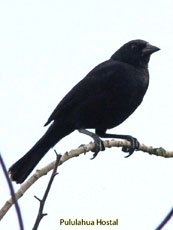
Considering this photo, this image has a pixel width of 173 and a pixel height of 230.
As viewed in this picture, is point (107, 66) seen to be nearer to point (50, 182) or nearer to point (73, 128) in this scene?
point (73, 128)

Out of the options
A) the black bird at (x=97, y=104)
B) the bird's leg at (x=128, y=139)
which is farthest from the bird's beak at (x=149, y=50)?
the bird's leg at (x=128, y=139)

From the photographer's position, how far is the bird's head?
16.2 feet

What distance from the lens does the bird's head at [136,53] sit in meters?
4.94

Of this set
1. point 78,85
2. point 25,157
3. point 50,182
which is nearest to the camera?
point 50,182

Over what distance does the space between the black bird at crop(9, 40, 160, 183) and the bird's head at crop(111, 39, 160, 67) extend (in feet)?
0.58

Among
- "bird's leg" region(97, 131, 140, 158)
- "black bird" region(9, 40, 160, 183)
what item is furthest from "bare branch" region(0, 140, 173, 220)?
"black bird" region(9, 40, 160, 183)

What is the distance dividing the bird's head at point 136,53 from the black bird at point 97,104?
0.18 metres

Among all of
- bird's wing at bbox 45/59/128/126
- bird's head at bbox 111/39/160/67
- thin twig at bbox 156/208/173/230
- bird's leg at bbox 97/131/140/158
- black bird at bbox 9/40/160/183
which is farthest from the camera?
bird's head at bbox 111/39/160/67

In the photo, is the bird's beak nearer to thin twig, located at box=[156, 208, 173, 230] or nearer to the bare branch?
the bare branch

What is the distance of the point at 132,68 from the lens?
15.6ft

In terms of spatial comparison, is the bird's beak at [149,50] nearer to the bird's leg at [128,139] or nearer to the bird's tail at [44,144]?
the bird's leg at [128,139]

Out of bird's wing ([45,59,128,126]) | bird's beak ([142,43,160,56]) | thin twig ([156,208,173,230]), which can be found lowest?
bird's wing ([45,59,128,126])

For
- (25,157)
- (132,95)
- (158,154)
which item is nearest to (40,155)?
(25,157)

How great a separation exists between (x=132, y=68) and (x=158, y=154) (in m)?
1.60
